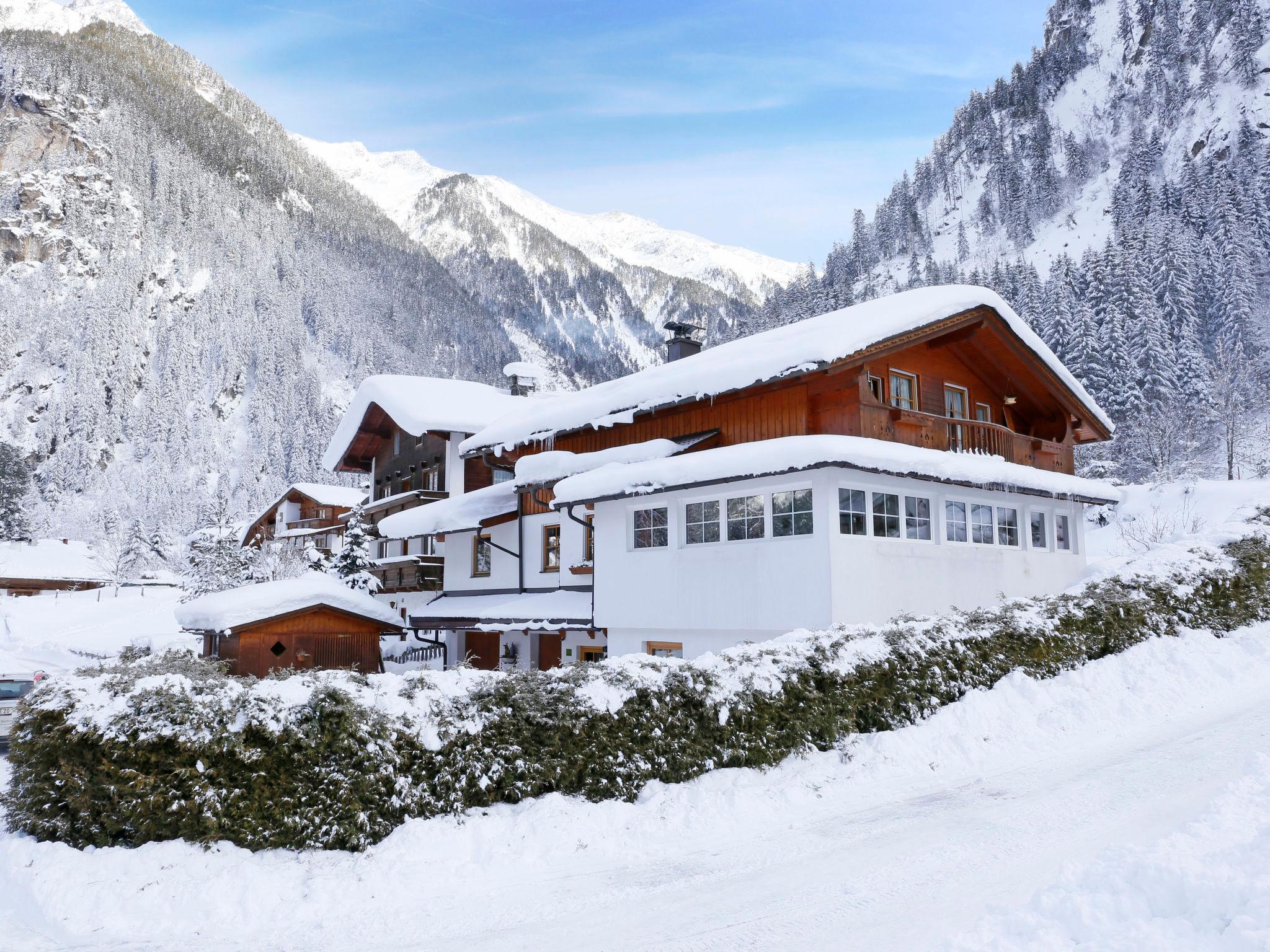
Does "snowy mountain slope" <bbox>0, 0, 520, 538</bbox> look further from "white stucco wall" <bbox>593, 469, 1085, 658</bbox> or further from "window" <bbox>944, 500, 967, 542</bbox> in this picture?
"window" <bbox>944, 500, 967, 542</bbox>

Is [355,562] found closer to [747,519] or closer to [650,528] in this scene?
[650,528]

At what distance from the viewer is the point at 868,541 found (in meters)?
16.5

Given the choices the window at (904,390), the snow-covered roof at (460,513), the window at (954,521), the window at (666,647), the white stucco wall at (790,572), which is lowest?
the window at (666,647)

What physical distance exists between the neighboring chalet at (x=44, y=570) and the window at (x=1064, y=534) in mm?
78677

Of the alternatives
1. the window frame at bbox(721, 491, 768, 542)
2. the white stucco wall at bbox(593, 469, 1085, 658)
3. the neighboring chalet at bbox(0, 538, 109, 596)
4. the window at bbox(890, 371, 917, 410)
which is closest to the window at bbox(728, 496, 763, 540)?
the window frame at bbox(721, 491, 768, 542)

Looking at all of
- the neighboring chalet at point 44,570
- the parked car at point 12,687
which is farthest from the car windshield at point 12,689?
the neighboring chalet at point 44,570

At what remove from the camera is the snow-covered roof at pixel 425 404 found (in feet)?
111

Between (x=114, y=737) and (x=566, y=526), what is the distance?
16.3 meters

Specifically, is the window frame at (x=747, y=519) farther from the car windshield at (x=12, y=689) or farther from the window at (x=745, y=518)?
the car windshield at (x=12, y=689)

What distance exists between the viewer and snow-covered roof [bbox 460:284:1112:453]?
59.1 feet

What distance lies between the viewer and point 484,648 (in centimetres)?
2773

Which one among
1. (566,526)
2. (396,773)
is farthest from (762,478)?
(396,773)

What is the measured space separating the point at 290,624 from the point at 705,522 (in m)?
13.4

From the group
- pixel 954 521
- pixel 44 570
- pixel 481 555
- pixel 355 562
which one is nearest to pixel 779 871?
pixel 954 521
